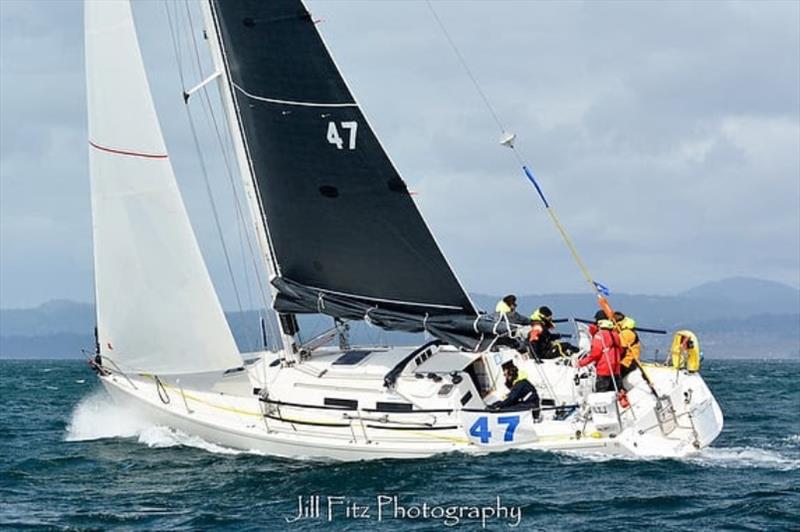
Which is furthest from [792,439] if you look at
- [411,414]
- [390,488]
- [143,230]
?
[143,230]

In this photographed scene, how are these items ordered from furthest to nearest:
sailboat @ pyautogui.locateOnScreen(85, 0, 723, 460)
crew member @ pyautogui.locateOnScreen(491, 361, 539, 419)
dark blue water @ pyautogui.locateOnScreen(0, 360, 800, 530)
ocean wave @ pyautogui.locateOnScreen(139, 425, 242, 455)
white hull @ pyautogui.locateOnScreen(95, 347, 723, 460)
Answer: sailboat @ pyautogui.locateOnScreen(85, 0, 723, 460)
ocean wave @ pyautogui.locateOnScreen(139, 425, 242, 455)
crew member @ pyautogui.locateOnScreen(491, 361, 539, 419)
white hull @ pyautogui.locateOnScreen(95, 347, 723, 460)
dark blue water @ pyautogui.locateOnScreen(0, 360, 800, 530)

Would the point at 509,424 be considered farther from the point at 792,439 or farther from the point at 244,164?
the point at 244,164

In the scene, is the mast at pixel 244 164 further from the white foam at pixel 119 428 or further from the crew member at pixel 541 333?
the crew member at pixel 541 333

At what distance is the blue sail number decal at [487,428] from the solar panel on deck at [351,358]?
10.7 feet

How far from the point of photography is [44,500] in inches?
571

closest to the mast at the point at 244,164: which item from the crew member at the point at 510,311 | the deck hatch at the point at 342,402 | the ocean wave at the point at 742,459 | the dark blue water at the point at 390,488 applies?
the deck hatch at the point at 342,402

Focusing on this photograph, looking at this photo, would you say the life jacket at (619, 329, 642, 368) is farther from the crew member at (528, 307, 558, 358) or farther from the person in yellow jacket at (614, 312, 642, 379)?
the crew member at (528, 307, 558, 358)

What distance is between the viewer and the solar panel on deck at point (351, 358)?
18406 mm

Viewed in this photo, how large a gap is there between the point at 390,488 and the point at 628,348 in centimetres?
446

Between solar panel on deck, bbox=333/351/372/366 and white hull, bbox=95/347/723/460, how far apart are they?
14cm

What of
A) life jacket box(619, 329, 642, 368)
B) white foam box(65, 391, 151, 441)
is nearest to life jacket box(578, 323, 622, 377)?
life jacket box(619, 329, 642, 368)

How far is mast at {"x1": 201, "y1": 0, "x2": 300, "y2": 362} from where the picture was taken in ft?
60.0

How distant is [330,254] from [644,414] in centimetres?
544

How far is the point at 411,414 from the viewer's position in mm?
16297
